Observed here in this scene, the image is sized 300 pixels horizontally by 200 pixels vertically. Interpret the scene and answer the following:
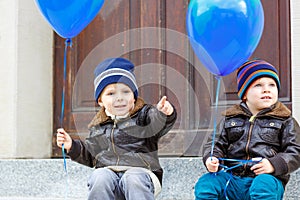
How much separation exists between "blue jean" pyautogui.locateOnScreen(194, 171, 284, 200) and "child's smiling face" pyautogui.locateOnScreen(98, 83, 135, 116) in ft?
1.53

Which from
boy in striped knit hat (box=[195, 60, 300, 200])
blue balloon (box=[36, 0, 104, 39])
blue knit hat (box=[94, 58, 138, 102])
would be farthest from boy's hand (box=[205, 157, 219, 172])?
blue balloon (box=[36, 0, 104, 39])

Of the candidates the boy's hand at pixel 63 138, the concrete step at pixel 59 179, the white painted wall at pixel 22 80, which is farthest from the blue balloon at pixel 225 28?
the white painted wall at pixel 22 80

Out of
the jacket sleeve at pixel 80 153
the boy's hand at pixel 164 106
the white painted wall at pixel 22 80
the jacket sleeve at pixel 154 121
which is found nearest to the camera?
the boy's hand at pixel 164 106

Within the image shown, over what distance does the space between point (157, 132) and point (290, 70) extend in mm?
900

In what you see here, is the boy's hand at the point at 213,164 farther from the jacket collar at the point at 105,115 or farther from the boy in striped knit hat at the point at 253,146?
the jacket collar at the point at 105,115

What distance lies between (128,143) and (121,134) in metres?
0.05

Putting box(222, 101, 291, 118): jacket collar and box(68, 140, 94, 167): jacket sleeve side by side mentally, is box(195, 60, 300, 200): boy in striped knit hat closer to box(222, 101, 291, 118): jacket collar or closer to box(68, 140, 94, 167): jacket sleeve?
box(222, 101, 291, 118): jacket collar

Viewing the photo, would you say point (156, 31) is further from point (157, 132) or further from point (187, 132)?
point (157, 132)

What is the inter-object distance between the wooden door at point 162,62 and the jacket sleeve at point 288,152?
62 cm

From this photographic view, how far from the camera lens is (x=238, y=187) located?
2.67m

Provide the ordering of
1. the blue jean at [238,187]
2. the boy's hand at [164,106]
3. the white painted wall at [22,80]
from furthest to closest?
the white painted wall at [22,80] < the boy's hand at [164,106] < the blue jean at [238,187]

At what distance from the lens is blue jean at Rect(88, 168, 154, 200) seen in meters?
2.60

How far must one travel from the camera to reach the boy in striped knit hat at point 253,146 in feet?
8.52

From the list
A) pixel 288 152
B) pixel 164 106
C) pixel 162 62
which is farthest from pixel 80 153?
pixel 162 62
